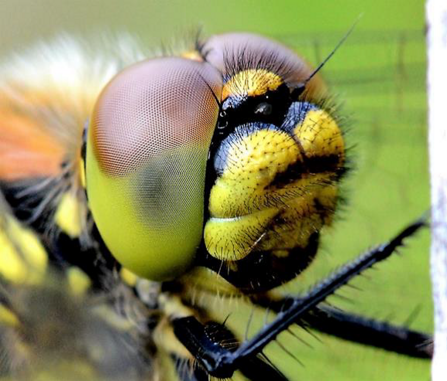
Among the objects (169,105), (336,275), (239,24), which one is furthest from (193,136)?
(239,24)

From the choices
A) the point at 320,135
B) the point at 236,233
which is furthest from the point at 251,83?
the point at 236,233

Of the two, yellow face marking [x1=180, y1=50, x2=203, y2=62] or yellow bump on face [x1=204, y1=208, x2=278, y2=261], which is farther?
yellow face marking [x1=180, y1=50, x2=203, y2=62]

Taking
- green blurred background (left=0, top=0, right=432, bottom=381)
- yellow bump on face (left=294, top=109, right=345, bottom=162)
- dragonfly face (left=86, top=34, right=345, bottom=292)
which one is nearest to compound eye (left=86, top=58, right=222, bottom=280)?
dragonfly face (left=86, top=34, right=345, bottom=292)

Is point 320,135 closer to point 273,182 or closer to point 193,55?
point 273,182

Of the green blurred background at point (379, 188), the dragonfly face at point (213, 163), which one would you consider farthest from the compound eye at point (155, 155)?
the green blurred background at point (379, 188)

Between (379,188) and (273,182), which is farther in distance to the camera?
(379,188)

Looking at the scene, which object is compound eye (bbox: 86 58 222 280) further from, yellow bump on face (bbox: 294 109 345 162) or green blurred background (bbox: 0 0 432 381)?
green blurred background (bbox: 0 0 432 381)

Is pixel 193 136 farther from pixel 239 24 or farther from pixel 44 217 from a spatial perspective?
pixel 239 24
